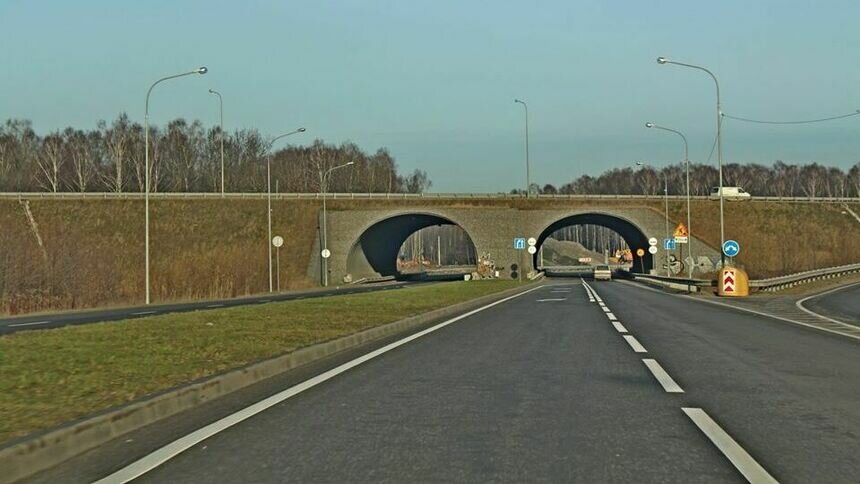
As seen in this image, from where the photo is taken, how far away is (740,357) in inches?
467

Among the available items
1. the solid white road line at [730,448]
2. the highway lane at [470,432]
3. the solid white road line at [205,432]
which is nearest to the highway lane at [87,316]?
the solid white road line at [205,432]

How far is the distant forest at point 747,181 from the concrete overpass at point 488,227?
81.1 m

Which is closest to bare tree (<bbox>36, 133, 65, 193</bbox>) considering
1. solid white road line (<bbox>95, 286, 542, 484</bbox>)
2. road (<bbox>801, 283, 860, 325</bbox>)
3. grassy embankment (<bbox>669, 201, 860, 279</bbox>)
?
grassy embankment (<bbox>669, 201, 860, 279</bbox>)

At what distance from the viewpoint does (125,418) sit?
6684 mm

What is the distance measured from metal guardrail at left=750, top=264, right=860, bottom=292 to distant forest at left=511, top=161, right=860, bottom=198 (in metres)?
96.1

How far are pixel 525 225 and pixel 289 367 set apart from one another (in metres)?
60.4

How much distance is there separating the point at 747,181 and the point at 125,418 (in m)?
171

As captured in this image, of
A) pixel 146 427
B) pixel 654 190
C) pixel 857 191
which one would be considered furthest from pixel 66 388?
pixel 857 191

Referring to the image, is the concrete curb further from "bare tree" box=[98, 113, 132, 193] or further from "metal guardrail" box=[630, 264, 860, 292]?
"bare tree" box=[98, 113, 132, 193]

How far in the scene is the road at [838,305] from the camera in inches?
905

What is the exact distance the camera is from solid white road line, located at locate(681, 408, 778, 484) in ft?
17.0

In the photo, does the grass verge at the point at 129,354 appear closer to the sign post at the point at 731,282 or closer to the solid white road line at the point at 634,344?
the solid white road line at the point at 634,344

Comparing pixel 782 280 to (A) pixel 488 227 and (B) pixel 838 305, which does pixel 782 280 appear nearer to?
(B) pixel 838 305

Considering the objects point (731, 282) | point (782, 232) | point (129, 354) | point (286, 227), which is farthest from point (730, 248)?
point (782, 232)
